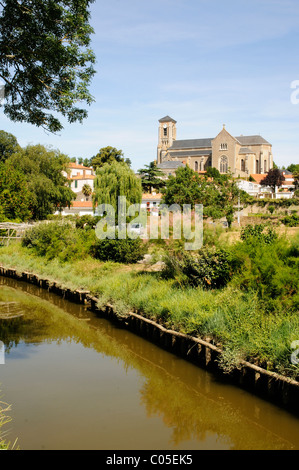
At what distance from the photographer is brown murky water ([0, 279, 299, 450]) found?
23.1 feet

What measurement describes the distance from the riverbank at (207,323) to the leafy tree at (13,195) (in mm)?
20736

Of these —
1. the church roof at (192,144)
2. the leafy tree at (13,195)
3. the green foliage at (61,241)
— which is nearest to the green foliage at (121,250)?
the green foliage at (61,241)

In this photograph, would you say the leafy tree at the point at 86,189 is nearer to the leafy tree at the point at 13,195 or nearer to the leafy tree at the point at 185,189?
the leafy tree at the point at 13,195

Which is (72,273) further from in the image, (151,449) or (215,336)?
(151,449)

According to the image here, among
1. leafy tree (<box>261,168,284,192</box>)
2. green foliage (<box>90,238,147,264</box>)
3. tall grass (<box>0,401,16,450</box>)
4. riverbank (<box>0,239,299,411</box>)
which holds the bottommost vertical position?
tall grass (<box>0,401,16,450</box>)

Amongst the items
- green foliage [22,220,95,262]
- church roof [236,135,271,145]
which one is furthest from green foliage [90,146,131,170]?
church roof [236,135,271,145]

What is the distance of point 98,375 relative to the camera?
998cm

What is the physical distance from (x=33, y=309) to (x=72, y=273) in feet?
9.92

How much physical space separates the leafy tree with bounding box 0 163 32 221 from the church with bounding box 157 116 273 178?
56.9 metres

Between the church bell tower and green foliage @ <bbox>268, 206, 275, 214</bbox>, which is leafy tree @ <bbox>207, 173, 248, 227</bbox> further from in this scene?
the church bell tower

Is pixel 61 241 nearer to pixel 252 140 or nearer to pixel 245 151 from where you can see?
pixel 245 151

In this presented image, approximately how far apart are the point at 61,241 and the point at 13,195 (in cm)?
1471

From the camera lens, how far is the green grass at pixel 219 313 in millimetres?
8570

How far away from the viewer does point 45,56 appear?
9.00 metres
